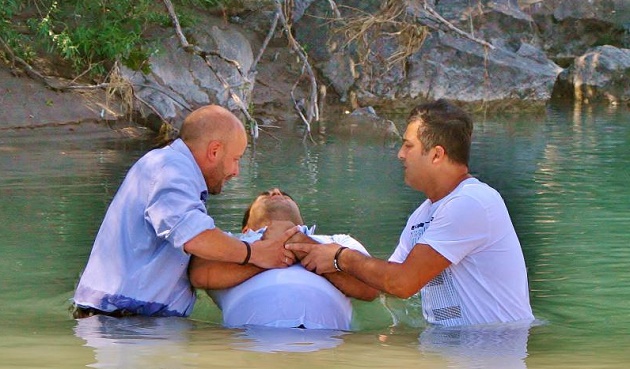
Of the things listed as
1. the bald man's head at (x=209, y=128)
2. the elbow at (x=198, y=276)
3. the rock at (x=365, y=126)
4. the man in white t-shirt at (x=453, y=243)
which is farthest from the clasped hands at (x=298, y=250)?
the rock at (x=365, y=126)

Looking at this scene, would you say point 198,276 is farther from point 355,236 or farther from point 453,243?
point 355,236

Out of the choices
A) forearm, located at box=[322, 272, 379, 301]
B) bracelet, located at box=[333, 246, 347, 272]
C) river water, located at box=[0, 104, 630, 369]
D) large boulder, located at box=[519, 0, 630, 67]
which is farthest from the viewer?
large boulder, located at box=[519, 0, 630, 67]

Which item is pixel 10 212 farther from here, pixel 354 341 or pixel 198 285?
pixel 354 341

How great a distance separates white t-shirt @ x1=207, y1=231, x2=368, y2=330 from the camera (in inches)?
216

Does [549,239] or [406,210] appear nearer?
[549,239]

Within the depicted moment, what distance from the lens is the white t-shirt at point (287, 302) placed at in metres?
5.50

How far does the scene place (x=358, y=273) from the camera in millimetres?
5523

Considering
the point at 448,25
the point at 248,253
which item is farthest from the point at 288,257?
the point at 448,25

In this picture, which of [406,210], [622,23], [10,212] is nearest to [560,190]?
[406,210]

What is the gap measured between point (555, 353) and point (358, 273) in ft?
3.04

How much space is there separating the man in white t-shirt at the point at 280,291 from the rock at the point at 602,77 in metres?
18.2

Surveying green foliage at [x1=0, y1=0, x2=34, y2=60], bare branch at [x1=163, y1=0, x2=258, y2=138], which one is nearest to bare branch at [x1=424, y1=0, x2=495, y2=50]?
bare branch at [x1=163, y1=0, x2=258, y2=138]

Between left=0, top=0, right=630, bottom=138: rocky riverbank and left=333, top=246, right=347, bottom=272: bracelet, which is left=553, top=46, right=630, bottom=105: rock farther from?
left=333, top=246, right=347, bottom=272: bracelet

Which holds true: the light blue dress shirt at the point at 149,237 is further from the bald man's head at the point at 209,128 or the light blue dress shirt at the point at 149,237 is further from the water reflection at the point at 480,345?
the water reflection at the point at 480,345
